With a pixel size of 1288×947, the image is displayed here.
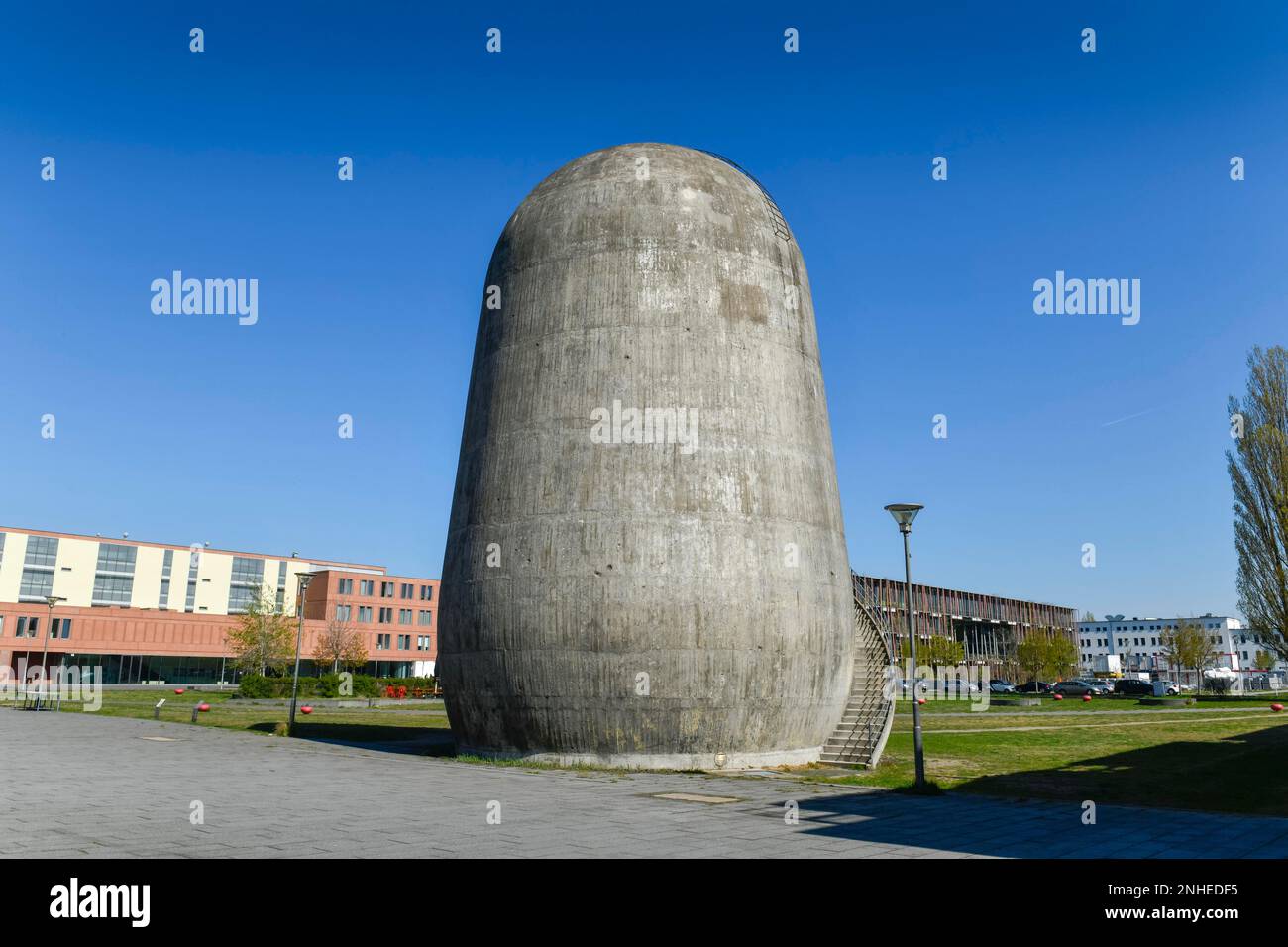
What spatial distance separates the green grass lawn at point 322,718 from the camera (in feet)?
108

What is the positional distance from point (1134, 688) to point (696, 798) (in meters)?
70.2

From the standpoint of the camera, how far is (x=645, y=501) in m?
20.9

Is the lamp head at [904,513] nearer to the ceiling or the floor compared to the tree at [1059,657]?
nearer to the ceiling

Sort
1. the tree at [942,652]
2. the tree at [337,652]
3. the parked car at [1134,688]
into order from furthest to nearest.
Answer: the tree at [942,652], the tree at [337,652], the parked car at [1134,688]

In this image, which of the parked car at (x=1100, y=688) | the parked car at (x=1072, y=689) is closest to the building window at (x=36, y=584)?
the parked car at (x=1072, y=689)

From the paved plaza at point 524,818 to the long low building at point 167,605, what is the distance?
71.9m

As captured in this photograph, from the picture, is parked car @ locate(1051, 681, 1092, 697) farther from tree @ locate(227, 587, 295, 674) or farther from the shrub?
tree @ locate(227, 587, 295, 674)

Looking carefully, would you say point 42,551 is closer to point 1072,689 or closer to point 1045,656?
point 1072,689

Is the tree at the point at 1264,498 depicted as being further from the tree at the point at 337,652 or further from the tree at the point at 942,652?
the tree at the point at 337,652

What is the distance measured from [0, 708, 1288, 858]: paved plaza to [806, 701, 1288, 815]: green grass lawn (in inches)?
96.3

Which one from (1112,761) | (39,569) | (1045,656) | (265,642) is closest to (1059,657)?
(1045,656)

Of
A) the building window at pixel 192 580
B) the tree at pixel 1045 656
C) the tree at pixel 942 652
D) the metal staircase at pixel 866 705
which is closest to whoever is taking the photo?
the metal staircase at pixel 866 705

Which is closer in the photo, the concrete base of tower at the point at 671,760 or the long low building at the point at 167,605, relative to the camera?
the concrete base of tower at the point at 671,760
